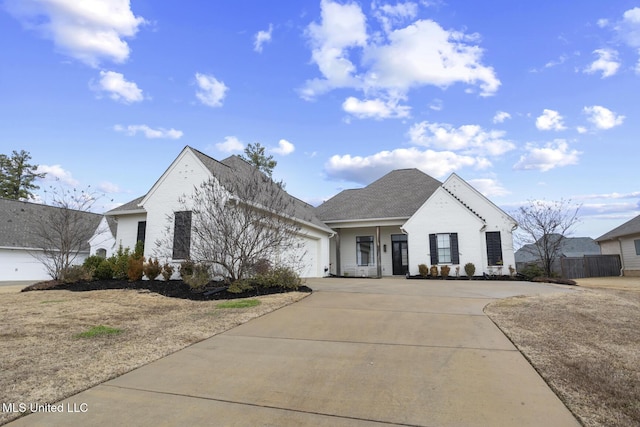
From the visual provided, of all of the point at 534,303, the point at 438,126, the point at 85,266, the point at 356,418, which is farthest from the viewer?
the point at 438,126

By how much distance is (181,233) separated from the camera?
45.1 ft

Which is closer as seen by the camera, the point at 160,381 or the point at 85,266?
the point at 160,381

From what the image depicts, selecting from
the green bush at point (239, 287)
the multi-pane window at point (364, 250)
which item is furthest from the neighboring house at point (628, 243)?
the green bush at point (239, 287)

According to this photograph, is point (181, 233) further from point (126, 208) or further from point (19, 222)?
point (19, 222)

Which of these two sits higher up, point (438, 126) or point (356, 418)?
point (438, 126)

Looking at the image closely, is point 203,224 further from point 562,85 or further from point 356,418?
point 562,85

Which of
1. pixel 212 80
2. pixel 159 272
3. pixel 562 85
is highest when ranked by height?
pixel 212 80

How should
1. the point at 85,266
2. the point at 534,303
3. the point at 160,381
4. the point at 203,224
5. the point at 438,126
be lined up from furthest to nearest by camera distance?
the point at 438,126, the point at 85,266, the point at 203,224, the point at 534,303, the point at 160,381

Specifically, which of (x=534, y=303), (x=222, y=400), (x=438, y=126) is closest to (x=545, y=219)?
(x=438, y=126)

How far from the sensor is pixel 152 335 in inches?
240

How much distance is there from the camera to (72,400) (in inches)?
140

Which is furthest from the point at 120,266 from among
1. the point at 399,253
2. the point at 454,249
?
the point at 454,249

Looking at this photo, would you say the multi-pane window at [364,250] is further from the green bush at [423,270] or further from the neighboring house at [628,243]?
the neighboring house at [628,243]

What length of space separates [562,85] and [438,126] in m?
5.71
